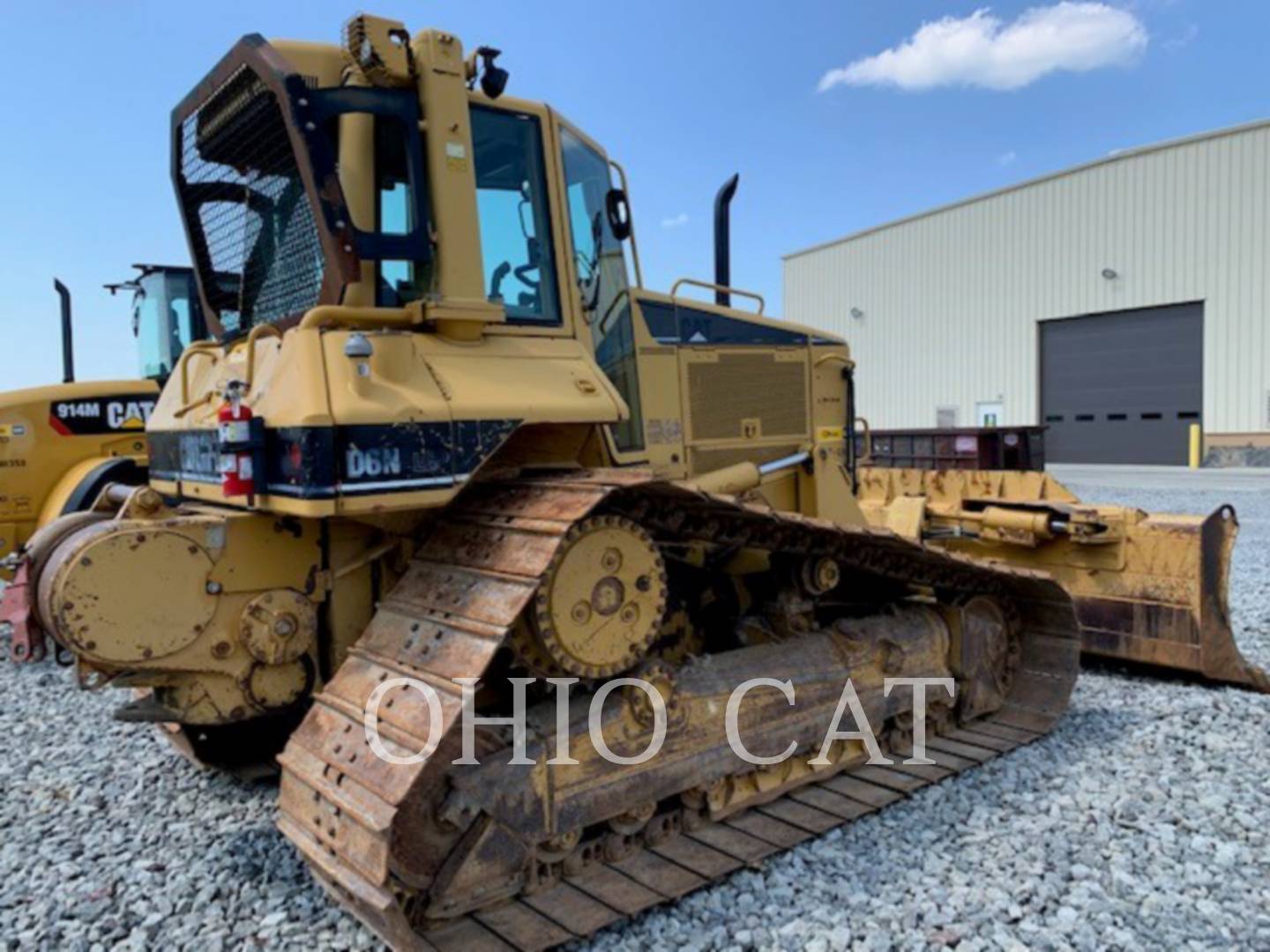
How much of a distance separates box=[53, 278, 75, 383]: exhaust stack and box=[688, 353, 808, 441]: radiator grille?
7.72m

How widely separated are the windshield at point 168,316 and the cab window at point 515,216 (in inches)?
230

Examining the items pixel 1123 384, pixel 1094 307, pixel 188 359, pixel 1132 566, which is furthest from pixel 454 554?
pixel 1094 307

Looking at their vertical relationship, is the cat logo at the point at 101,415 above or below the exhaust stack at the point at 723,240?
below

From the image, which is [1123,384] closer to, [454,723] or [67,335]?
[67,335]

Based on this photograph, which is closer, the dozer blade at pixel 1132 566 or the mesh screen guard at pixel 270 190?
the mesh screen guard at pixel 270 190

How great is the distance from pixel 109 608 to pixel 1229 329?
27.5 m

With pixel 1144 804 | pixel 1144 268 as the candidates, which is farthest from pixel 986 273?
pixel 1144 804

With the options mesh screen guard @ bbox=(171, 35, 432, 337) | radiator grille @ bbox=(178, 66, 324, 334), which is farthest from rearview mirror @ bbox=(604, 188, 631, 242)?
radiator grille @ bbox=(178, 66, 324, 334)

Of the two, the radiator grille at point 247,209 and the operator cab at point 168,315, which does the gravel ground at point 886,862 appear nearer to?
the radiator grille at point 247,209

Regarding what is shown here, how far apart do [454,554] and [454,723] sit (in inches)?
29.5

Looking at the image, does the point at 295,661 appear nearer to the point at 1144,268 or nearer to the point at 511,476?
the point at 511,476

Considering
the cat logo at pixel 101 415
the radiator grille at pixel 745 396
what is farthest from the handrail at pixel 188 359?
the cat logo at pixel 101 415

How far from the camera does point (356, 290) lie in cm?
363

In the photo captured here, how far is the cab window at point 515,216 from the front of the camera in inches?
152
